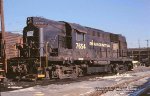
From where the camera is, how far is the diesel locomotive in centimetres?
1898

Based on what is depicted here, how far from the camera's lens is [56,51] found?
790 inches

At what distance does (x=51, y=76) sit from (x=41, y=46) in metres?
2.00

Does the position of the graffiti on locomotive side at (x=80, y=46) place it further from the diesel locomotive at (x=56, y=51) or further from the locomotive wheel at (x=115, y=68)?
the locomotive wheel at (x=115, y=68)

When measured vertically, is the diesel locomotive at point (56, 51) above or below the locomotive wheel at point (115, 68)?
above

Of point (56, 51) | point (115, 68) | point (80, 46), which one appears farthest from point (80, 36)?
point (115, 68)

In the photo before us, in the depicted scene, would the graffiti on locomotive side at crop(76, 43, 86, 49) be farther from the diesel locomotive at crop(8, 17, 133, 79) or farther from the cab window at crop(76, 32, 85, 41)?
the cab window at crop(76, 32, 85, 41)

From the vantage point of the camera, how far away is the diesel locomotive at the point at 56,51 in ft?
62.3

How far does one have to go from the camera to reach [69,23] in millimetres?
22141

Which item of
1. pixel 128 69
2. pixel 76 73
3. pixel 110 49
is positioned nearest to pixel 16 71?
pixel 76 73

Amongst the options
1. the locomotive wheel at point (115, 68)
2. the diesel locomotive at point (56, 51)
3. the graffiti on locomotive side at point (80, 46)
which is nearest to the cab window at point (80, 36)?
the diesel locomotive at point (56, 51)

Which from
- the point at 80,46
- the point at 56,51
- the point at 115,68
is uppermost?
the point at 80,46

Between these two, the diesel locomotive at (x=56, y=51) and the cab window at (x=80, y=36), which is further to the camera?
the cab window at (x=80, y=36)

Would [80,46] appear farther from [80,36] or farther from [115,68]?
[115,68]

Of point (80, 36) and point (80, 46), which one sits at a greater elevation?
point (80, 36)
